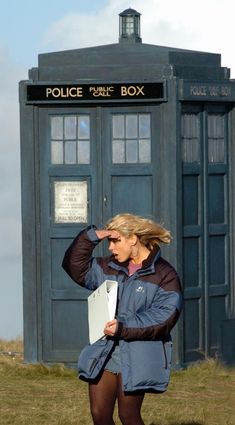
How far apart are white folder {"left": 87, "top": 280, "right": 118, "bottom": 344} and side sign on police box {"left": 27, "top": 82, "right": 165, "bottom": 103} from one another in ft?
18.4

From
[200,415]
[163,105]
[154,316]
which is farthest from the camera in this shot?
[163,105]

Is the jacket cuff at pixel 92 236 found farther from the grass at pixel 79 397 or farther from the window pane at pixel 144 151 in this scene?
the window pane at pixel 144 151

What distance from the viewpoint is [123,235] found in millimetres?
8875

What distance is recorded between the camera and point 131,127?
47.4ft

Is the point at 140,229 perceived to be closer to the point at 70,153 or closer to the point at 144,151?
the point at 144,151

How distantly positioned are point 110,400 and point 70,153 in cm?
601

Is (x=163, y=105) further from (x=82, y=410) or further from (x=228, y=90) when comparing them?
(x=82, y=410)

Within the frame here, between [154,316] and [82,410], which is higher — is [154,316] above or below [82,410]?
above

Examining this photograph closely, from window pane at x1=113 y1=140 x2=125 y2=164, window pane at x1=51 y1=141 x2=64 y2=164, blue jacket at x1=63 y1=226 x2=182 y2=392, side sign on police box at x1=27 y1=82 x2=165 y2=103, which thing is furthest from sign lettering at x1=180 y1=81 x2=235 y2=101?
blue jacket at x1=63 y1=226 x2=182 y2=392

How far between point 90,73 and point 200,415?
3996 millimetres

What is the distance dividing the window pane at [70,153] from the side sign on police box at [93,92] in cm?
48

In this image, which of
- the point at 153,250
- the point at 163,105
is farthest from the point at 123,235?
the point at 163,105

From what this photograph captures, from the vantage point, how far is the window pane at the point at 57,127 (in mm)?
14602

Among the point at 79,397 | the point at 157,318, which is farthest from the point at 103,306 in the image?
the point at 79,397
